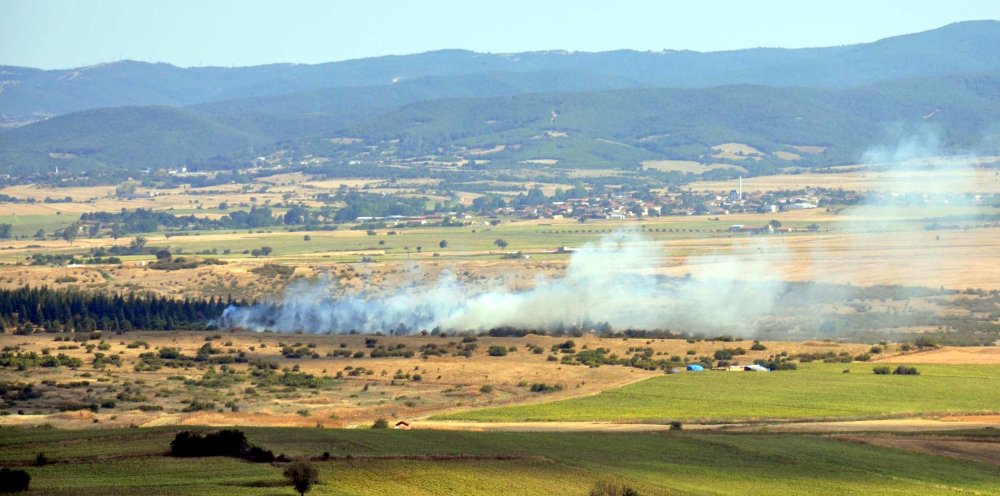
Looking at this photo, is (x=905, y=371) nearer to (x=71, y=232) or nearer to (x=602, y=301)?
(x=602, y=301)

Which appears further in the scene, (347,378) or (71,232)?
(71,232)

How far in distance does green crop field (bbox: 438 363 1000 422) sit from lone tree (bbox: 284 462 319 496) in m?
21.5

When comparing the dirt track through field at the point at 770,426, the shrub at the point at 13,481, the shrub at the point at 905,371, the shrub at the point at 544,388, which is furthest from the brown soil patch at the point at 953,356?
the shrub at the point at 13,481

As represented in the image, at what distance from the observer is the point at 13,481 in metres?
39.3

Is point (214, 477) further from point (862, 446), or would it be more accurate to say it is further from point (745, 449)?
point (862, 446)

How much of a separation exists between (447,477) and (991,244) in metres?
96.4

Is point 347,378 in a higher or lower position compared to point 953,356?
higher

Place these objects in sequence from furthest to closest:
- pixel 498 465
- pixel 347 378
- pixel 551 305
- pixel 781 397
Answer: pixel 551 305, pixel 347 378, pixel 781 397, pixel 498 465

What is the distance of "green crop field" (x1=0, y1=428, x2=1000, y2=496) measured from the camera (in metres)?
42.1

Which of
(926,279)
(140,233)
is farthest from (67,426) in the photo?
(140,233)

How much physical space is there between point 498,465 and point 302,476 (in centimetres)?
801

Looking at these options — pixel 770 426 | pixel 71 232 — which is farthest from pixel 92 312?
pixel 71 232

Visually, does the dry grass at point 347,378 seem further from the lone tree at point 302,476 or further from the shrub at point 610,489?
the shrub at point 610,489

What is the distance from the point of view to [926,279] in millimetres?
113312
